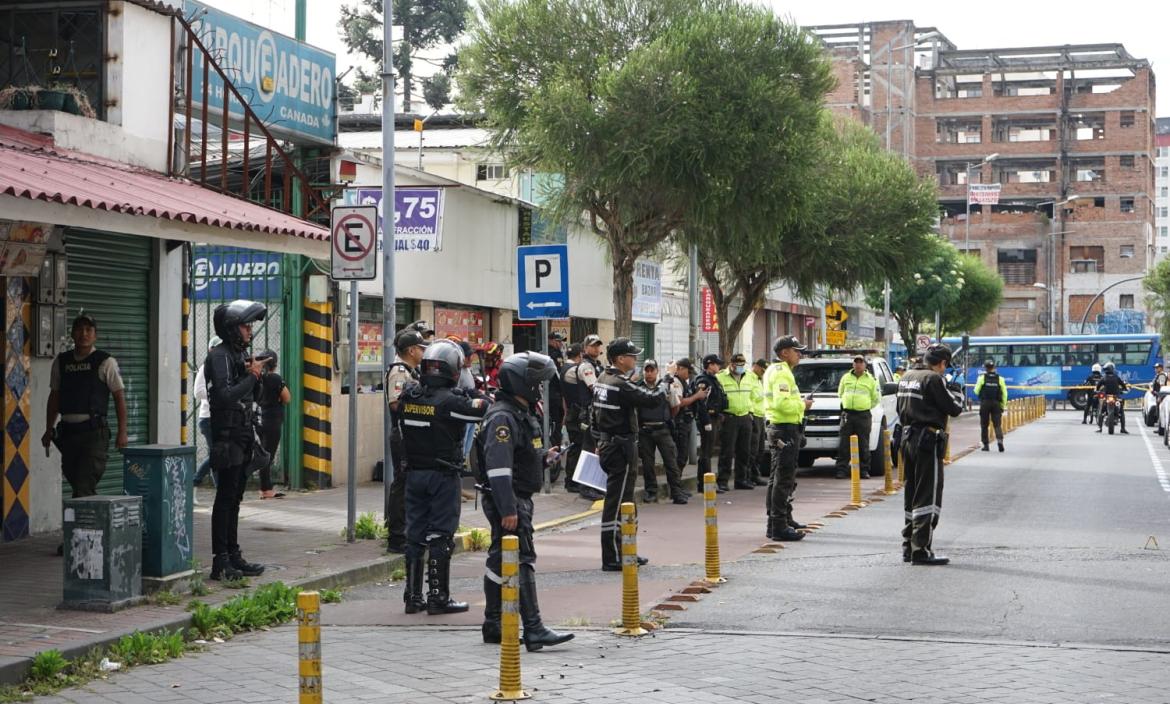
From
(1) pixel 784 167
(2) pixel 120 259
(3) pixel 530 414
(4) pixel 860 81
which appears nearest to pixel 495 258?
(1) pixel 784 167

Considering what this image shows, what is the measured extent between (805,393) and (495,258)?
5.61 meters

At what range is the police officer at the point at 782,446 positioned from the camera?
13461mm

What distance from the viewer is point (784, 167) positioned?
22859mm

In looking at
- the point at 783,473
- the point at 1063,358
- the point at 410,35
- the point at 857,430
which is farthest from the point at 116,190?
the point at 1063,358

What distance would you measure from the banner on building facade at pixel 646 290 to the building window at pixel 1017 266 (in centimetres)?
7405

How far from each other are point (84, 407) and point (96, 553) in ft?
8.55

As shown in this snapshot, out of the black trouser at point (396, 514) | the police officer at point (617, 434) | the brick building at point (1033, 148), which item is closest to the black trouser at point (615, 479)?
the police officer at point (617, 434)

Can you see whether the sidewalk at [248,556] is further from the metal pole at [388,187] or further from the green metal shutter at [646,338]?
the green metal shutter at [646,338]

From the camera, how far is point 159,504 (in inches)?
379

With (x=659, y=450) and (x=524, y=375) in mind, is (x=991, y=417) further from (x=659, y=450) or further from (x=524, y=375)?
(x=524, y=375)

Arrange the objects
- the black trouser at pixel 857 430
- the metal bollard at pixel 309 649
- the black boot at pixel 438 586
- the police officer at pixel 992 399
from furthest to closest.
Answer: the police officer at pixel 992 399 < the black trouser at pixel 857 430 < the black boot at pixel 438 586 < the metal bollard at pixel 309 649

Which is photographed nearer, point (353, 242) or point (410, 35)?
point (353, 242)

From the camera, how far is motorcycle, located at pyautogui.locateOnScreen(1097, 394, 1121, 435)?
123 feet

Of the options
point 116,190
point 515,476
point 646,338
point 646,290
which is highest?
point 646,290
